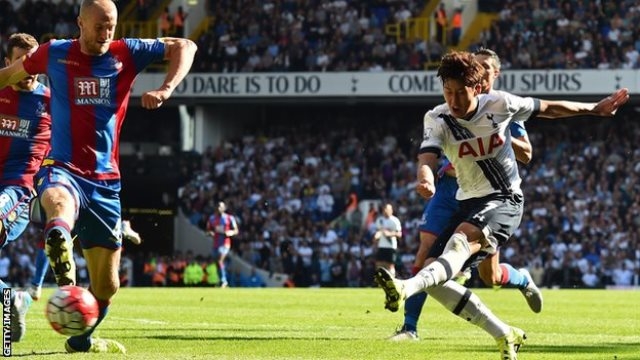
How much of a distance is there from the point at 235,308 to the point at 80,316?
11098 millimetres

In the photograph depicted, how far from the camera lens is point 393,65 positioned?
1619 inches

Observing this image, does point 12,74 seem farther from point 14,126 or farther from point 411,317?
point 411,317

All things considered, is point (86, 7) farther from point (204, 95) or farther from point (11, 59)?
point (204, 95)

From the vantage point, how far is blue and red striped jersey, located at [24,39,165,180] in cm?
882

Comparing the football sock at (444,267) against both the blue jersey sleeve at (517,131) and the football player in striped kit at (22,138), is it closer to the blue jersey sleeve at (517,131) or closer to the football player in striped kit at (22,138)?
the blue jersey sleeve at (517,131)

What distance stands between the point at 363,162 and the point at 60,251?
33.8 m

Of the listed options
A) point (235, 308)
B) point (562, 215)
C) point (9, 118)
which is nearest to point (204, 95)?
point (562, 215)

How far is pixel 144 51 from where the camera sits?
360 inches

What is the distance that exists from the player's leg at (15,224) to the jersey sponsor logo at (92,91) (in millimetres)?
1968

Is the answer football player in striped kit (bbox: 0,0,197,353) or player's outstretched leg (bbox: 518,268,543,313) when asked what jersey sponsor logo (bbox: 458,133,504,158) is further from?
player's outstretched leg (bbox: 518,268,543,313)

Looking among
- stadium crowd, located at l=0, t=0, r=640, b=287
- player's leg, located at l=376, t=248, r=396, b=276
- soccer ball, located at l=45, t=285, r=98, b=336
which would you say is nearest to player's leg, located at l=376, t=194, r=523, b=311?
soccer ball, located at l=45, t=285, r=98, b=336

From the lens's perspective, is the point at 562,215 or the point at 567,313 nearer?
the point at 567,313

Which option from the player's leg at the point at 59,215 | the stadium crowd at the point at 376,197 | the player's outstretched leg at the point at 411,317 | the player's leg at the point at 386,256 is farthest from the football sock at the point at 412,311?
the stadium crowd at the point at 376,197

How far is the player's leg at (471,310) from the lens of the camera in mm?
8617
